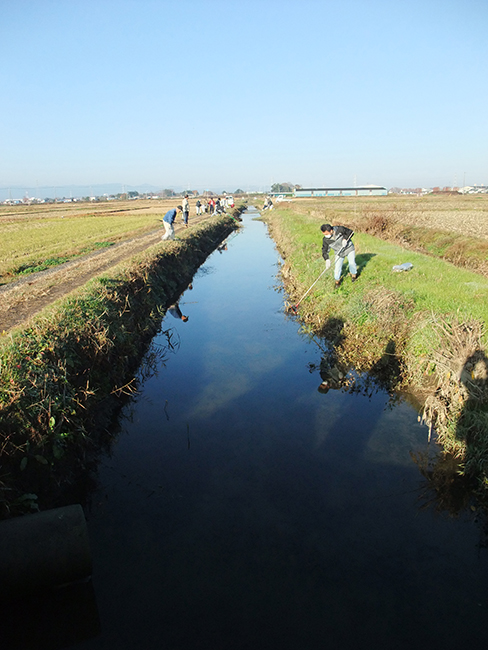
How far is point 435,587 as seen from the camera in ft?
12.7

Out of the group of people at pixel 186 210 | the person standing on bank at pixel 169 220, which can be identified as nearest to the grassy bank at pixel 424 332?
the person standing on bank at pixel 169 220

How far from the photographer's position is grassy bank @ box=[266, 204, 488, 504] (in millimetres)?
5617

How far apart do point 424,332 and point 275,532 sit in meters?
4.63

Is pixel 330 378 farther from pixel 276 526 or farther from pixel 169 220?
pixel 169 220

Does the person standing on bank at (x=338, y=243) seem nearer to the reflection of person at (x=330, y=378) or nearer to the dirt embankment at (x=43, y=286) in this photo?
the reflection of person at (x=330, y=378)

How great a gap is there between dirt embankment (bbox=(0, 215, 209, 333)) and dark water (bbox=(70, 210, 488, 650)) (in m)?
3.61

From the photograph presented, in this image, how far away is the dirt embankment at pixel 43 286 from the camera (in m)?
9.20

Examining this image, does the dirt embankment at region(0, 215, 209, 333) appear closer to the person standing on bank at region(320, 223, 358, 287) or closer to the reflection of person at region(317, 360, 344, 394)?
the reflection of person at region(317, 360, 344, 394)

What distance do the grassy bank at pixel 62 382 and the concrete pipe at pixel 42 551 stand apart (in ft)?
2.19

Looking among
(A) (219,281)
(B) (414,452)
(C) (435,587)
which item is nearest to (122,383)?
(B) (414,452)

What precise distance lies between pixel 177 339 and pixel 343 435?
575 cm

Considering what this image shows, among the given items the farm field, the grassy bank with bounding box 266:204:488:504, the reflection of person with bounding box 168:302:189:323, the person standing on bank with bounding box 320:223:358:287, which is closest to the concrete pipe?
the grassy bank with bounding box 266:204:488:504

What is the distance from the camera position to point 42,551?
3.59m

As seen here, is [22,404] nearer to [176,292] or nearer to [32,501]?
[32,501]
